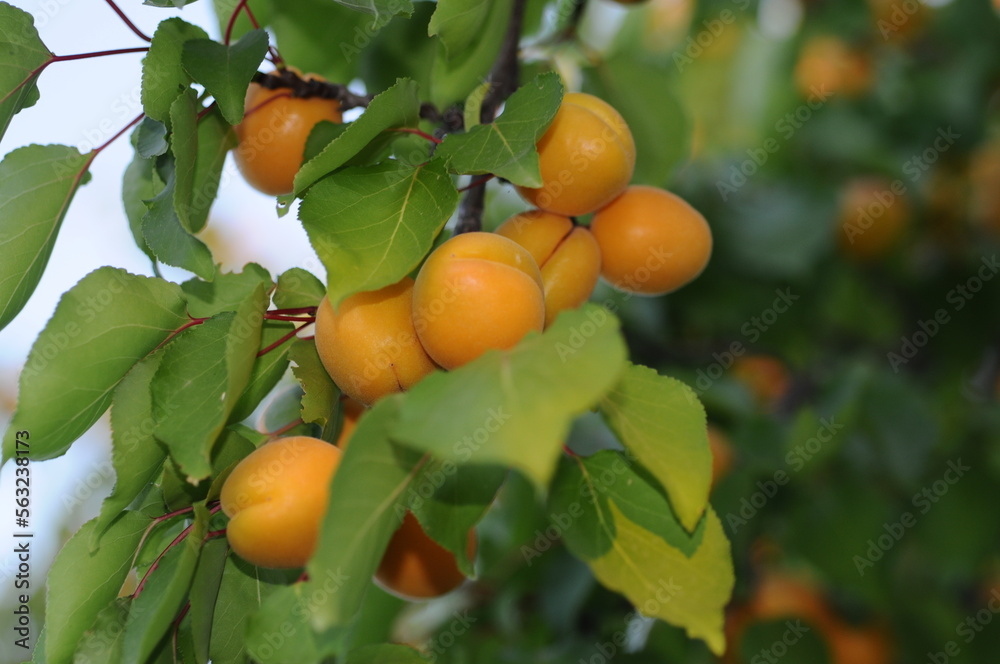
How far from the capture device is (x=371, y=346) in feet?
1.96

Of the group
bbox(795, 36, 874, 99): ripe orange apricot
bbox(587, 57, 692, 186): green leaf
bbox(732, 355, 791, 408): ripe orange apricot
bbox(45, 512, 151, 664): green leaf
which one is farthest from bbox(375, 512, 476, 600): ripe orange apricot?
bbox(795, 36, 874, 99): ripe orange apricot

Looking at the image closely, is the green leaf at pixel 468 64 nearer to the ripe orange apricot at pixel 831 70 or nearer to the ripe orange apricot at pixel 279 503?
the ripe orange apricot at pixel 279 503

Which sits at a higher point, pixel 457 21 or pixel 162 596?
pixel 457 21

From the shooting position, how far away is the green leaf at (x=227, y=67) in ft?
2.15

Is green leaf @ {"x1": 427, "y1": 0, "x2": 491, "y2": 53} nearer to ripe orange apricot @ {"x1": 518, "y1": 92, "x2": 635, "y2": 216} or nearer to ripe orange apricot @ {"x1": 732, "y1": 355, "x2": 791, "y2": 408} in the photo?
ripe orange apricot @ {"x1": 518, "y1": 92, "x2": 635, "y2": 216}

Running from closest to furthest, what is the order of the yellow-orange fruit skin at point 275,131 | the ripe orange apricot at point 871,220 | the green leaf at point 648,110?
the yellow-orange fruit skin at point 275,131, the green leaf at point 648,110, the ripe orange apricot at point 871,220

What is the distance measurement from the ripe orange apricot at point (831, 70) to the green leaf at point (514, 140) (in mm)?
1369

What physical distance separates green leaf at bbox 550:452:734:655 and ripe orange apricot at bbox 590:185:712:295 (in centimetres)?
18

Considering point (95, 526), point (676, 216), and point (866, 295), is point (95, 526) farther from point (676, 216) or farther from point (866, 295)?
point (866, 295)

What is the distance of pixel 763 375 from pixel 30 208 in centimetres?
151

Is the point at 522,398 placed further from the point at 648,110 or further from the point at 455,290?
the point at 648,110

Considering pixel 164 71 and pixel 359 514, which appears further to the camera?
pixel 164 71

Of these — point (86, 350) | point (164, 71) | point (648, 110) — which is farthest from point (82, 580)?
point (648, 110)

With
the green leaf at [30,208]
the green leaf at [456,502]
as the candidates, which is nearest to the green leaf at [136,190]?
the green leaf at [30,208]
